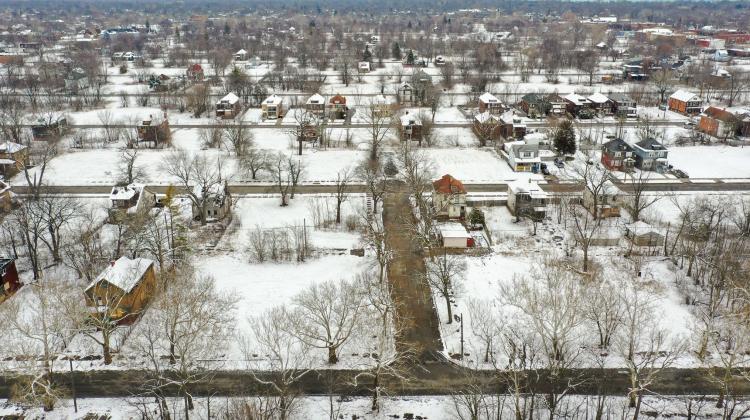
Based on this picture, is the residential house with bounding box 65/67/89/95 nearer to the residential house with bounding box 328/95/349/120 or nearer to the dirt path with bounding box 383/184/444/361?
the residential house with bounding box 328/95/349/120

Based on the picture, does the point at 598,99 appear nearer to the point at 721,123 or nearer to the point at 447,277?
the point at 721,123

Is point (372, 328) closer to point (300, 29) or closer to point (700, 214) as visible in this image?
point (700, 214)

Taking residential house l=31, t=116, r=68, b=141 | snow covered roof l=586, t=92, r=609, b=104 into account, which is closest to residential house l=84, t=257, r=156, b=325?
residential house l=31, t=116, r=68, b=141

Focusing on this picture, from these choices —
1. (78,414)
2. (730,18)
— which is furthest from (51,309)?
(730,18)

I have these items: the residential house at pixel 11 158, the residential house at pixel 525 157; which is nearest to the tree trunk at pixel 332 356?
the residential house at pixel 525 157

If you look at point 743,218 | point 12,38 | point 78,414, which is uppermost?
point 12,38
